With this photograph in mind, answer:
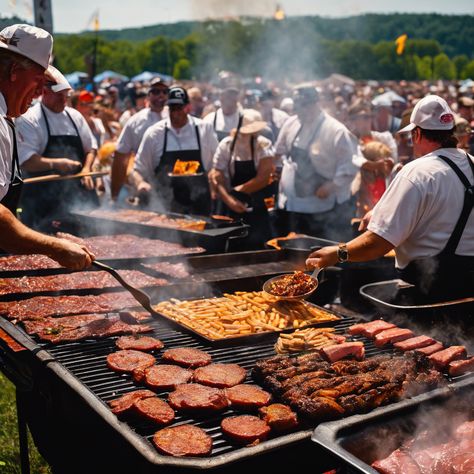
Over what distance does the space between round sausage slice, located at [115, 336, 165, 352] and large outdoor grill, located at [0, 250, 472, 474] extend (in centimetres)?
7

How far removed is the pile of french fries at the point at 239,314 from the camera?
3.98 meters

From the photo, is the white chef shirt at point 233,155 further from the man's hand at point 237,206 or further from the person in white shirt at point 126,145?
the person in white shirt at point 126,145

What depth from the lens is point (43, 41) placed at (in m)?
3.92

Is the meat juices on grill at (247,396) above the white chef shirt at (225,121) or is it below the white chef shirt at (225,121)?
below

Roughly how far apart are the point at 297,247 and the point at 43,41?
11.1ft

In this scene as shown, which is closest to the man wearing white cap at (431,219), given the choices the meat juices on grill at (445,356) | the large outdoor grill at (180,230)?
the meat juices on grill at (445,356)

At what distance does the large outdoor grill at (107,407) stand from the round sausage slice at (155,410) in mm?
53

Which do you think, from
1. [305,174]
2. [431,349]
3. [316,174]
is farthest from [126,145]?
[431,349]

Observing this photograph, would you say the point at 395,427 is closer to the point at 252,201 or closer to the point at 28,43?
the point at 28,43

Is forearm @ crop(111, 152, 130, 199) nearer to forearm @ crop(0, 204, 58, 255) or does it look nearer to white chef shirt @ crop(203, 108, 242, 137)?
white chef shirt @ crop(203, 108, 242, 137)

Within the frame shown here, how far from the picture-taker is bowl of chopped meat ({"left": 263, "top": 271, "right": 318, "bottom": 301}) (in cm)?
429

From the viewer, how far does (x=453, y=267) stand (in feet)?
13.9

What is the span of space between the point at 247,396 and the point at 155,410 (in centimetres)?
46

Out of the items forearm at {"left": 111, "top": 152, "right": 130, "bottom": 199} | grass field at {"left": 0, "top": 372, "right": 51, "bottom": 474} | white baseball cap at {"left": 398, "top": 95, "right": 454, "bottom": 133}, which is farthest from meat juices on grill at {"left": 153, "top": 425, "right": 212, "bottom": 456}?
forearm at {"left": 111, "top": 152, "right": 130, "bottom": 199}
